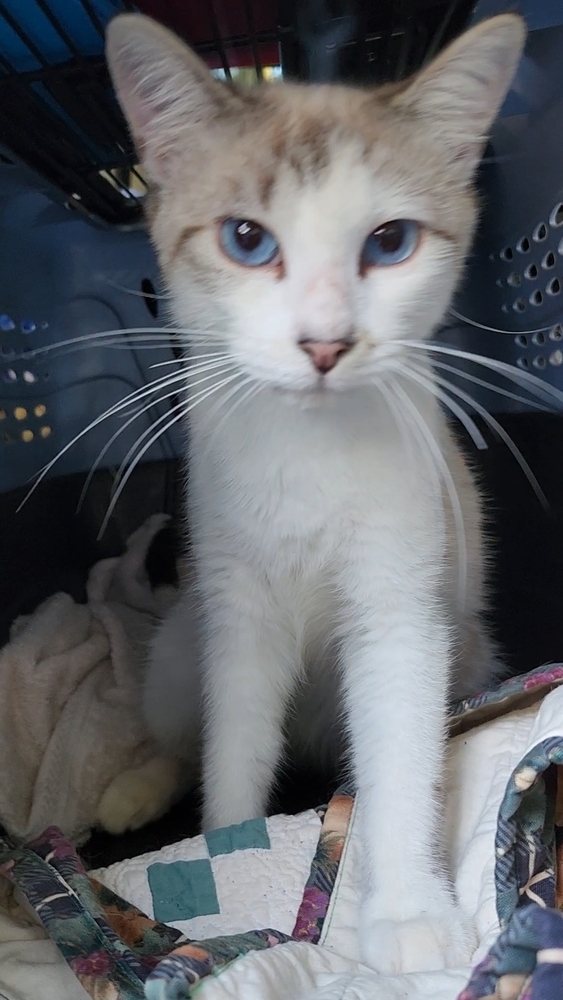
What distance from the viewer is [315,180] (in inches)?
31.8

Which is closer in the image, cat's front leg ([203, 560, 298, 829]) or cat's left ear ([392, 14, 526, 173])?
cat's left ear ([392, 14, 526, 173])

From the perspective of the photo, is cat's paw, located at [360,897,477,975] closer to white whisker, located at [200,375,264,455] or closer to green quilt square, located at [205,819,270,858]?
green quilt square, located at [205,819,270,858]

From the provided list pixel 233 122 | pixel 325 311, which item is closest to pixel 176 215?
pixel 233 122

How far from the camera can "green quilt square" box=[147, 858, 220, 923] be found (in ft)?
3.18

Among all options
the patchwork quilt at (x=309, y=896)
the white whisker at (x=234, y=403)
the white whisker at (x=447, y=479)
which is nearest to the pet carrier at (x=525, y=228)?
the white whisker at (x=447, y=479)

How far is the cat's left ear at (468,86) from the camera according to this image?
0.86 m

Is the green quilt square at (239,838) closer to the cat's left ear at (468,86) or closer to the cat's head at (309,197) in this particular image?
the cat's head at (309,197)

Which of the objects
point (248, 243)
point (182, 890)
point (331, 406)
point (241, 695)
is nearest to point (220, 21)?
point (248, 243)

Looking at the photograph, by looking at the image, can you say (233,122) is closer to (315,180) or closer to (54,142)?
(315,180)

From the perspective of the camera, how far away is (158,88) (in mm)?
896

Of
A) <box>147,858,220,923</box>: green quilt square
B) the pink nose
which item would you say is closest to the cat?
the pink nose

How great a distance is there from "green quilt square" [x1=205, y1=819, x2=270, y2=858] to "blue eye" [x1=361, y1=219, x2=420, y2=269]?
68 cm

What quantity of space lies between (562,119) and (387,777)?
0.91 m

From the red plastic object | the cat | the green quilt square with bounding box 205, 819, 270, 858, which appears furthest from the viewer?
the red plastic object
